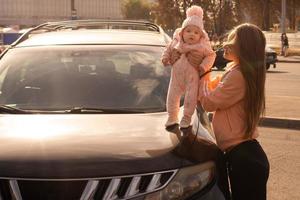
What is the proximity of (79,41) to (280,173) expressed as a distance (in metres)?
3.04

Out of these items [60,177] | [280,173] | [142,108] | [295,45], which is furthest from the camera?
[295,45]

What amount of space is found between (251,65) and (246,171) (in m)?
0.64

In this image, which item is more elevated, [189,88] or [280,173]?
[189,88]

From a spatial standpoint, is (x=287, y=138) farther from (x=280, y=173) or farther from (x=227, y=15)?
(x=227, y=15)

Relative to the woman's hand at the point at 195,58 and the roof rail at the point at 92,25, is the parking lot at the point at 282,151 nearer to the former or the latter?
the roof rail at the point at 92,25

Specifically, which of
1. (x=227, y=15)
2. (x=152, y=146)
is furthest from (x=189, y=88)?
(x=227, y=15)

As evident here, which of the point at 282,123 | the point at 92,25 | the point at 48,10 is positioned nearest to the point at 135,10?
the point at 48,10

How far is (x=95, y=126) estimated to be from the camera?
134 inches

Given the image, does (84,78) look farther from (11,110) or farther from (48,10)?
(48,10)

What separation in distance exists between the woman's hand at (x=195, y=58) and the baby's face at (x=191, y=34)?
0.24ft

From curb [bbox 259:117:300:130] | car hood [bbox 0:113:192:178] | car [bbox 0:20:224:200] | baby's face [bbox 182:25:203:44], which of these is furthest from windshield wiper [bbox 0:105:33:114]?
curb [bbox 259:117:300:130]

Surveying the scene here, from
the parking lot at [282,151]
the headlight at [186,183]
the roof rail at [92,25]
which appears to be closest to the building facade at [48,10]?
the parking lot at [282,151]

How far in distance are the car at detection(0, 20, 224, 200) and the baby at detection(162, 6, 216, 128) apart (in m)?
0.11

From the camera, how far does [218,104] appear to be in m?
3.64
